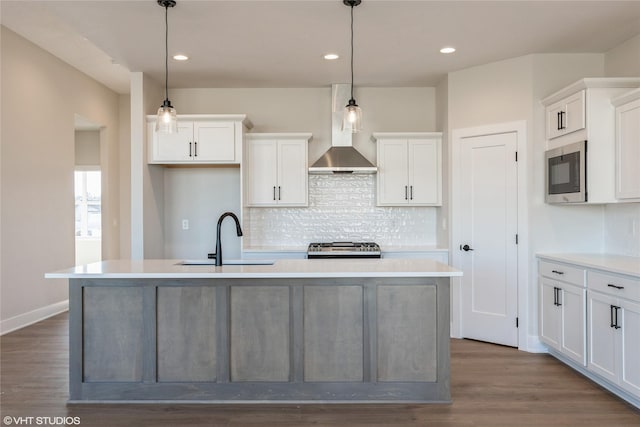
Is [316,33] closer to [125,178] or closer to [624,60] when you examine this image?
[624,60]

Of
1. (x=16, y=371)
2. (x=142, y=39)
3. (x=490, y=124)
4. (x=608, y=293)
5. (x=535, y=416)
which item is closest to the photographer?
(x=535, y=416)

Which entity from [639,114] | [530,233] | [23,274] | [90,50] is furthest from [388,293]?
[90,50]

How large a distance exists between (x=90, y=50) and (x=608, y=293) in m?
5.65

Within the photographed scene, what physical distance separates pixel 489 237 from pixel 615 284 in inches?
57.9

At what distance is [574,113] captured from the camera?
11.9ft

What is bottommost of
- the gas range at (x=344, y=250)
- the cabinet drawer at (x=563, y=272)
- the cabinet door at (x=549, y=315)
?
the cabinet door at (x=549, y=315)

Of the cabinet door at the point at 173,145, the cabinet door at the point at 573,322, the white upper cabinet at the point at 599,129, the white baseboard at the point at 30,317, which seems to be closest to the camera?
the cabinet door at the point at 573,322

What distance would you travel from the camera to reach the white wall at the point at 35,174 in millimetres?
4637

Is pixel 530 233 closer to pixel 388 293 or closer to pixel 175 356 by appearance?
pixel 388 293

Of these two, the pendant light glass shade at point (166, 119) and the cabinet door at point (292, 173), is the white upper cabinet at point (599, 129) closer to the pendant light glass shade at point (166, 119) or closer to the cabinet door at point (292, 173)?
the cabinet door at point (292, 173)

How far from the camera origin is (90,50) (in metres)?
5.17

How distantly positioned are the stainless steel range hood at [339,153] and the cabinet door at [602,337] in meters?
2.50

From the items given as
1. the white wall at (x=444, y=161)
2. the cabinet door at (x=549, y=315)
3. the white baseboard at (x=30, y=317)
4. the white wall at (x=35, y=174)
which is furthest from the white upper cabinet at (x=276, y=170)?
the white baseboard at (x=30, y=317)

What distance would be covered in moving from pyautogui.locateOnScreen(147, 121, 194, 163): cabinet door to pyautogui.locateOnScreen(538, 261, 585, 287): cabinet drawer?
3657 mm
